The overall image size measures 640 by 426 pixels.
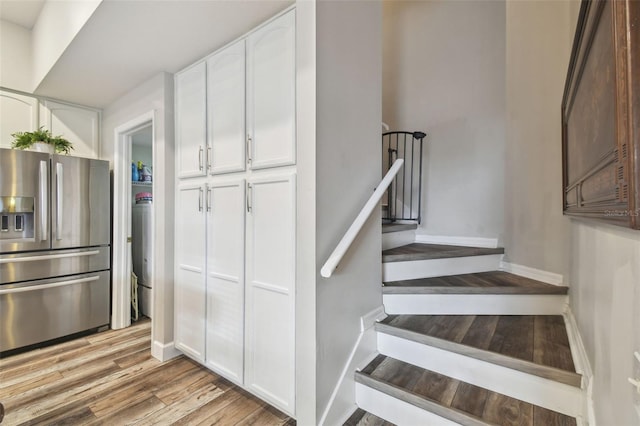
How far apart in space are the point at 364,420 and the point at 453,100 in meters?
2.86

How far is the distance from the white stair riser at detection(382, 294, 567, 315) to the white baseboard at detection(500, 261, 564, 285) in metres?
0.16

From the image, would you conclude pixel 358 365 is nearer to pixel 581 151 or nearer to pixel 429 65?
pixel 581 151

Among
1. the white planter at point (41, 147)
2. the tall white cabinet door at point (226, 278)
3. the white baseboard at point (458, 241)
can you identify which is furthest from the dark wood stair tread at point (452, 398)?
the white planter at point (41, 147)

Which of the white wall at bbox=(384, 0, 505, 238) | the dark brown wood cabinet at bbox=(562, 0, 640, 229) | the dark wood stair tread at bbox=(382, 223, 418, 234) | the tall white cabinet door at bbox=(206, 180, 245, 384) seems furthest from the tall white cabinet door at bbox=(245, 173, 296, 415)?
the white wall at bbox=(384, 0, 505, 238)

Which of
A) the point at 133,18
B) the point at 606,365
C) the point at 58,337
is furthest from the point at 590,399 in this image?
the point at 58,337

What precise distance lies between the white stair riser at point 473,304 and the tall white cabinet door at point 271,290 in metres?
0.74

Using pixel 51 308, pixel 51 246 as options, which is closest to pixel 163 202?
pixel 51 246

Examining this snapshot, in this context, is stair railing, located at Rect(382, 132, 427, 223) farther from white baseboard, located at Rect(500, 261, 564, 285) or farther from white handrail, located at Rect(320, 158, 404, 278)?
white handrail, located at Rect(320, 158, 404, 278)

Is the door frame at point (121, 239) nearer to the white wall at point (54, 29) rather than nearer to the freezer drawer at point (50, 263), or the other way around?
the freezer drawer at point (50, 263)

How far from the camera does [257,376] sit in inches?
66.9

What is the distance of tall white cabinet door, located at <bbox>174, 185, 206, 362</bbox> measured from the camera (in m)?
2.09

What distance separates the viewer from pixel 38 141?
255cm

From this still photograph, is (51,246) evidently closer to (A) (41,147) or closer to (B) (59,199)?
(B) (59,199)

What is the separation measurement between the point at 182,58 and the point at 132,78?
67cm
